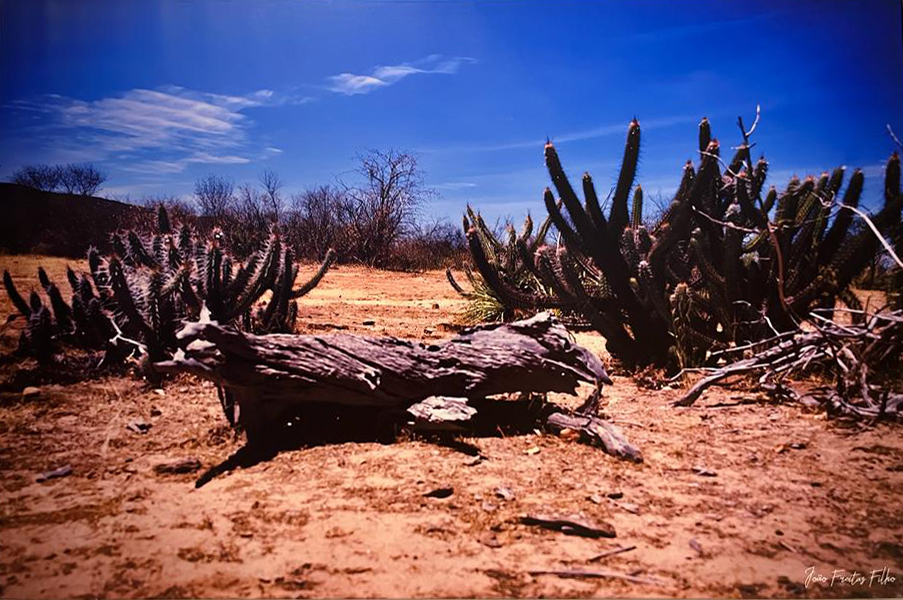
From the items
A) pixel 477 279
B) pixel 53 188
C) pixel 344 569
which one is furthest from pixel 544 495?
pixel 53 188

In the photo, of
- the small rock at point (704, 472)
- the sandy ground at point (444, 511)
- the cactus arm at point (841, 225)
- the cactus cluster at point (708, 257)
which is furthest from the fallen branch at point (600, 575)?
the cactus arm at point (841, 225)

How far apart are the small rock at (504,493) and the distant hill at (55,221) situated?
15072mm

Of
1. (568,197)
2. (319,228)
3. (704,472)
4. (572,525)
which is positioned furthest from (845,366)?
(319,228)

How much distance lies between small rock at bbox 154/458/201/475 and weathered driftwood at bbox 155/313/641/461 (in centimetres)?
37

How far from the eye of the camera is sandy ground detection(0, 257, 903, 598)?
78.0 inches

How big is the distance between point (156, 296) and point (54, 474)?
7.68 ft

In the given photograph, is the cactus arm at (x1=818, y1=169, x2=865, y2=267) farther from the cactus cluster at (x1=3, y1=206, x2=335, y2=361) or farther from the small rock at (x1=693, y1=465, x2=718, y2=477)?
the cactus cluster at (x1=3, y1=206, x2=335, y2=361)

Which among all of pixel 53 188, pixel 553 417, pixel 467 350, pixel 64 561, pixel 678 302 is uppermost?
pixel 53 188

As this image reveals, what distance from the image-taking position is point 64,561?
2.06 meters

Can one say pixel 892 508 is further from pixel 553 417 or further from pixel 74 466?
pixel 74 466

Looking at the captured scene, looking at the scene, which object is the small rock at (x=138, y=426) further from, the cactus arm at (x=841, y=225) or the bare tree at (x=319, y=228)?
the bare tree at (x=319, y=228)

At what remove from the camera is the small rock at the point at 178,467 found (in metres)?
2.89

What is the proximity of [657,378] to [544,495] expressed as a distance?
108 inches

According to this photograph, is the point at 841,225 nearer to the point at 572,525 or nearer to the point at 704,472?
the point at 704,472
